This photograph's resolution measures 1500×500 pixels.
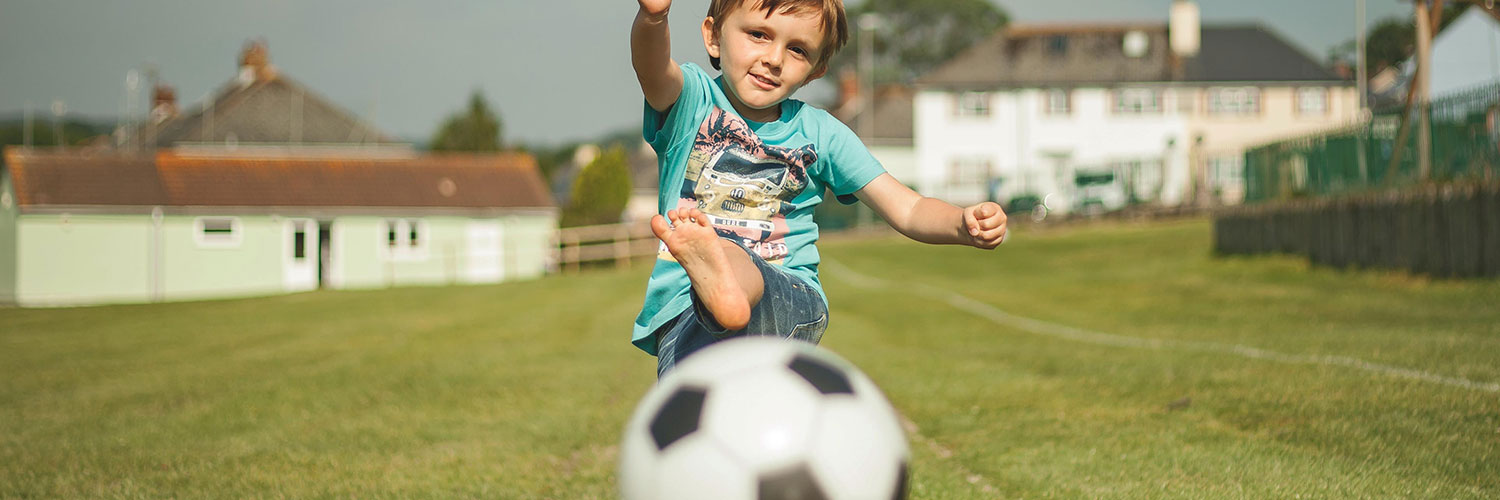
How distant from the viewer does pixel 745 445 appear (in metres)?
2.77

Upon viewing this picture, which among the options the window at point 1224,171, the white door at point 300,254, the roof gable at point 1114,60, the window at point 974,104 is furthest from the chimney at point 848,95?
the white door at point 300,254

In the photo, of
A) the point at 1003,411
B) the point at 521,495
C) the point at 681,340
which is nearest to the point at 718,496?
the point at 681,340

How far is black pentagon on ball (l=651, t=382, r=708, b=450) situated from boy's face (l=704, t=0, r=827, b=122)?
117cm

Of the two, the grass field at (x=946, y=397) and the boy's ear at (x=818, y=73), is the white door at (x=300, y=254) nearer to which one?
the grass field at (x=946, y=397)

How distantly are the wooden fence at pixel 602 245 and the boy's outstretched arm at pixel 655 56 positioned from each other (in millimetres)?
34317

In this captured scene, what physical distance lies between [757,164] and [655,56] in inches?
20.7

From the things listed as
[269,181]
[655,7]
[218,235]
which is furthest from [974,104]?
[655,7]

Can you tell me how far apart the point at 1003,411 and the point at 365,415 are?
167 inches

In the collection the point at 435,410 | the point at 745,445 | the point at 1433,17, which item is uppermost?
the point at 1433,17

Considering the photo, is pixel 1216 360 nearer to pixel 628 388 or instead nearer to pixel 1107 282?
pixel 628 388

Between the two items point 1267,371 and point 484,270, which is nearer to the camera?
point 1267,371

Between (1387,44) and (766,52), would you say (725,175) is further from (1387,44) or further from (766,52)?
(1387,44)

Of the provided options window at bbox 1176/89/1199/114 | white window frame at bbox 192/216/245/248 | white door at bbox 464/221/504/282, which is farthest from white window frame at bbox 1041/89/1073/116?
white window frame at bbox 192/216/245/248

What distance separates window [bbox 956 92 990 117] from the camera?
56.2 m
